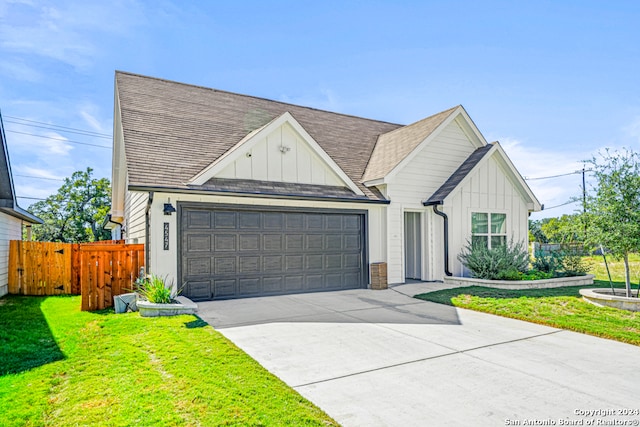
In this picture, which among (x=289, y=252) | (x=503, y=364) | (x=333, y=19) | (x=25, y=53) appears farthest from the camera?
(x=25, y=53)

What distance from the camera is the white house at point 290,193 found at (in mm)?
9258

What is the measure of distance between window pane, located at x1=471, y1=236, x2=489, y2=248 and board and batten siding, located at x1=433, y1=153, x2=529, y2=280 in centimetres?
27

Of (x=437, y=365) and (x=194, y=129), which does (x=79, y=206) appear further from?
(x=437, y=365)

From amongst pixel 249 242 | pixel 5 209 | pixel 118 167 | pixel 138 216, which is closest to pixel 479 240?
pixel 249 242

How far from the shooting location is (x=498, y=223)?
13289 millimetres

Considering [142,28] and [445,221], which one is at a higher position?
[142,28]

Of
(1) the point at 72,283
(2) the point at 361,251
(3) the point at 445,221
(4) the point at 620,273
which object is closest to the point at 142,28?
(1) the point at 72,283

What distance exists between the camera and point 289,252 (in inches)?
413

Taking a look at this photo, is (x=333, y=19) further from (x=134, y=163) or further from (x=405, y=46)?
(x=134, y=163)

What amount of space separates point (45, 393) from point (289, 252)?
6.83 meters

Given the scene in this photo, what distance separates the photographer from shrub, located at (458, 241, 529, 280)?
11148 mm

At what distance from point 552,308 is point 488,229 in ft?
17.7

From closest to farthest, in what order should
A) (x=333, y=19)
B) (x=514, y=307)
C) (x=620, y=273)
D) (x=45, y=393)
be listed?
(x=45, y=393) < (x=514, y=307) < (x=333, y=19) < (x=620, y=273)

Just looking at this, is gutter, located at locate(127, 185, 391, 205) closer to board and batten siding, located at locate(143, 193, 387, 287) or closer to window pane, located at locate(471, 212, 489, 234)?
board and batten siding, located at locate(143, 193, 387, 287)
